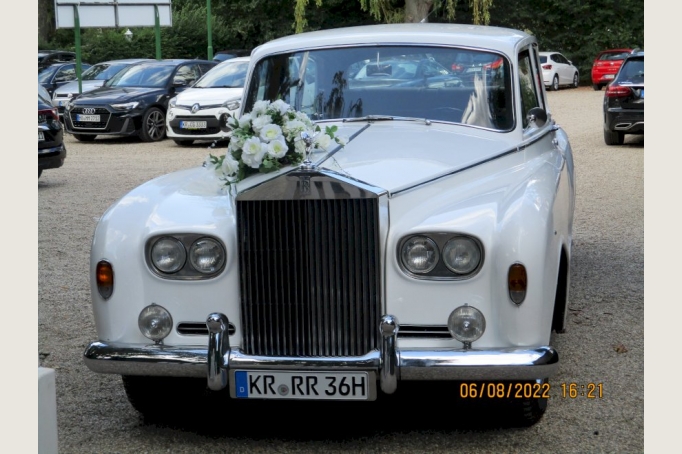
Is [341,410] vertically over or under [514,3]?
under

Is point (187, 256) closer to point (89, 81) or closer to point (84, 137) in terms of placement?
point (84, 137)

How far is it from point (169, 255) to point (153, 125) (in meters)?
15.9

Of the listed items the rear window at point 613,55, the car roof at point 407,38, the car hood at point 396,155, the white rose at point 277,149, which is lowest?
the rear window at point 613,55

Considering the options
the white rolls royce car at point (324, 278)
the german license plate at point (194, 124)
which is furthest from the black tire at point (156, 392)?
the german license plate at point (194, 124)

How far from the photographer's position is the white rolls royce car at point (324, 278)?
160 inches

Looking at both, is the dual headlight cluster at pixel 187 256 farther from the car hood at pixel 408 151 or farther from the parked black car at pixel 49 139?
the parked black car at pixel 49 139

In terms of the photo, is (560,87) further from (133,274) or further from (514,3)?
(133,274)

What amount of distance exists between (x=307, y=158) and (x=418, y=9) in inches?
1003

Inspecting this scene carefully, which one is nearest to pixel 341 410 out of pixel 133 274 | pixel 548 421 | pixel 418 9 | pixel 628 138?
pixel 548 421

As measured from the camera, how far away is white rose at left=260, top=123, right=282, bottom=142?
15.0 feet

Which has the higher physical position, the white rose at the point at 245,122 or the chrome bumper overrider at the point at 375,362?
the white rose at the point at 245,122

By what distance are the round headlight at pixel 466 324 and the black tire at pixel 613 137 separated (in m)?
13.9

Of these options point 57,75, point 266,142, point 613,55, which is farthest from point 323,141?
point 613,55

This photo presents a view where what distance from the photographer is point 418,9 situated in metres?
29.2
